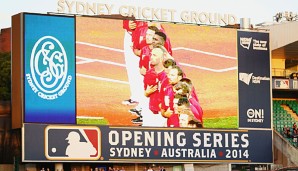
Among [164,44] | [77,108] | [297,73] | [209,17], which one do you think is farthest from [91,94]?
[297,73]

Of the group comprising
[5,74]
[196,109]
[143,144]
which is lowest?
[143,144]

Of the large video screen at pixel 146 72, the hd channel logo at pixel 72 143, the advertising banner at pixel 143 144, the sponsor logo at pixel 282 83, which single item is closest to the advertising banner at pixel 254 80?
the large video screen at pixel 146 72

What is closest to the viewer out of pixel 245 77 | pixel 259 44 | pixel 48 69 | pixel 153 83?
pixel 48 69

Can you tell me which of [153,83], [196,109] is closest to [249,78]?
[196,109]

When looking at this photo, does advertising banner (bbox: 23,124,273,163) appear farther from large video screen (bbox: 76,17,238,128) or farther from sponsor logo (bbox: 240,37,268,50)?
sponsor logo (bbox: 240,37,268,50)

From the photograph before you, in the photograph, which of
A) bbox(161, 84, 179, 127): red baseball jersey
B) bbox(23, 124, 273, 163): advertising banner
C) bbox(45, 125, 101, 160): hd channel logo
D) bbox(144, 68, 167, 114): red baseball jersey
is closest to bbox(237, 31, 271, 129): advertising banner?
bbox(23, 124, 273, 163): advertising banner

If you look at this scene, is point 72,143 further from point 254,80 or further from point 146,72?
point 254,80

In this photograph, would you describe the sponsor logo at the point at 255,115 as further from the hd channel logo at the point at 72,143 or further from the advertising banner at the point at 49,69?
the advertising banner at the point at 49,69

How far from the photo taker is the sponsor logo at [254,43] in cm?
5934

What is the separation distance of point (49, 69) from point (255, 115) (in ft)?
43.6

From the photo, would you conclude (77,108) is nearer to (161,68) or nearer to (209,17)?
(161,68)

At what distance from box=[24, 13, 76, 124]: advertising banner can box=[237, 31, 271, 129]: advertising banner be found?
35.5ft

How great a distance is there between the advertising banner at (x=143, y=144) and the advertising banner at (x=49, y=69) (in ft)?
2.37

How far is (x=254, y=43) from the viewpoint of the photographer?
5975 centimetres
